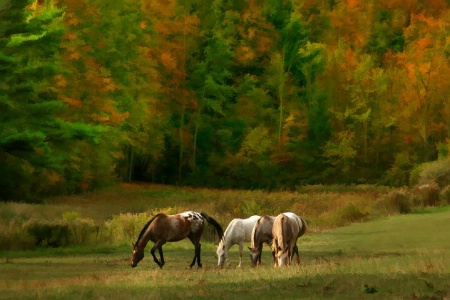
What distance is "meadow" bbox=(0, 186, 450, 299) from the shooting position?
14.8 meters

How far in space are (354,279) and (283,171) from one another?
2416 inches

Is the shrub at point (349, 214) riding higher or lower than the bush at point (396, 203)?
lower

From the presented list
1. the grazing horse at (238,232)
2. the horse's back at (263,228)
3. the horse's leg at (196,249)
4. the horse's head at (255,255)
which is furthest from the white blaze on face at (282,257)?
the grazing horse at (238,232)

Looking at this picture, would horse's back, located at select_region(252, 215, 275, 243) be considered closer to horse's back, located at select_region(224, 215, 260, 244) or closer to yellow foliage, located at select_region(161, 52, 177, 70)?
horse's back, located at select_region(224, 215, 260, 244)

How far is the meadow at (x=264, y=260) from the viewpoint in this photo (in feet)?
48.4

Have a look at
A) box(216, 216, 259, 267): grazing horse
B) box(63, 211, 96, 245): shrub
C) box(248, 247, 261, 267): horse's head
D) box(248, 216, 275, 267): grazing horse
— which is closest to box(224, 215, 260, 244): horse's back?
box(216, 216, 259, 267): grazing horse

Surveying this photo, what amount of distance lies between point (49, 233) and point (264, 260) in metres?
9.18

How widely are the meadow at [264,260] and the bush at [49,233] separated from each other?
54cm

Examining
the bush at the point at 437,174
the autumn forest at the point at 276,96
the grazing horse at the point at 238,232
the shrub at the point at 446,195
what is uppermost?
→ the autumn forest at the point at 276,96

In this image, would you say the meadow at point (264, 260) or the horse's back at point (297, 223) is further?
the horse's back at point (297, 223)

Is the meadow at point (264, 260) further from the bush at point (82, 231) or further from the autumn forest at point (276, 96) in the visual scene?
the autumn forest at point (276, 96)

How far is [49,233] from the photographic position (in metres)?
32.9

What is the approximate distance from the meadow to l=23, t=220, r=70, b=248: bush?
545 mm

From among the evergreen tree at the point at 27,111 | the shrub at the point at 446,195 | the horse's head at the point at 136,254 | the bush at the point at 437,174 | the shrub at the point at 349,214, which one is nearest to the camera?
the horse's head at the point at 136,254
